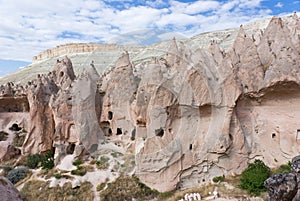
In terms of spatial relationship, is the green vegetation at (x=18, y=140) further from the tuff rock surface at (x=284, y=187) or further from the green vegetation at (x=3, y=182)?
the tuff rock surface at (x=284, y=187)

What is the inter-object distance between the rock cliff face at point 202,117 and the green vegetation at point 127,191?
0.44 meters

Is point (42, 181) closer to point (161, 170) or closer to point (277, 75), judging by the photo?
point (161, 170)

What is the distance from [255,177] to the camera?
557 inches

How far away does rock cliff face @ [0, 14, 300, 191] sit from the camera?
15.1 meters

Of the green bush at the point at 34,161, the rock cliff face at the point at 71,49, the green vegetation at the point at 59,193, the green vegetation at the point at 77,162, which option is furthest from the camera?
the rock cliff face at the point at 71,49

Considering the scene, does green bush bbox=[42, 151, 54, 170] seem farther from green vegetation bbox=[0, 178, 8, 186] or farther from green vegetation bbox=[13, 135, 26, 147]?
green vegetation bbox=[0, 178, 8, 186]

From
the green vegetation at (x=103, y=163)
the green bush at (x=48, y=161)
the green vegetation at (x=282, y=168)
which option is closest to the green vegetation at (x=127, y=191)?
the green vegetation at (x=103, y=163)

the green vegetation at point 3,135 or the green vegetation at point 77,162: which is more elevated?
the green vegetation at point 3,135

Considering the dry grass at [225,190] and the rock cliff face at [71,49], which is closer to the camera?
the dry grass at [225,190]

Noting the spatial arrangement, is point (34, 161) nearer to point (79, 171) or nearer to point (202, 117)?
point (79, 171)

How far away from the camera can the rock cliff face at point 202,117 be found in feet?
49.6

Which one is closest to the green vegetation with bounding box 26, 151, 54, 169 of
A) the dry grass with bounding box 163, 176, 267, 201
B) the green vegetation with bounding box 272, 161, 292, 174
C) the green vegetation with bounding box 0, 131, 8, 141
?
the green vegetation with bounding box 0, 131, 8, 141

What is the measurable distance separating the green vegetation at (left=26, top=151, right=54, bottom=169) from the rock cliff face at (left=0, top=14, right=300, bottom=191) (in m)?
Answer: 1.04

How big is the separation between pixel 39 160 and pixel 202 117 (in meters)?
11.0
